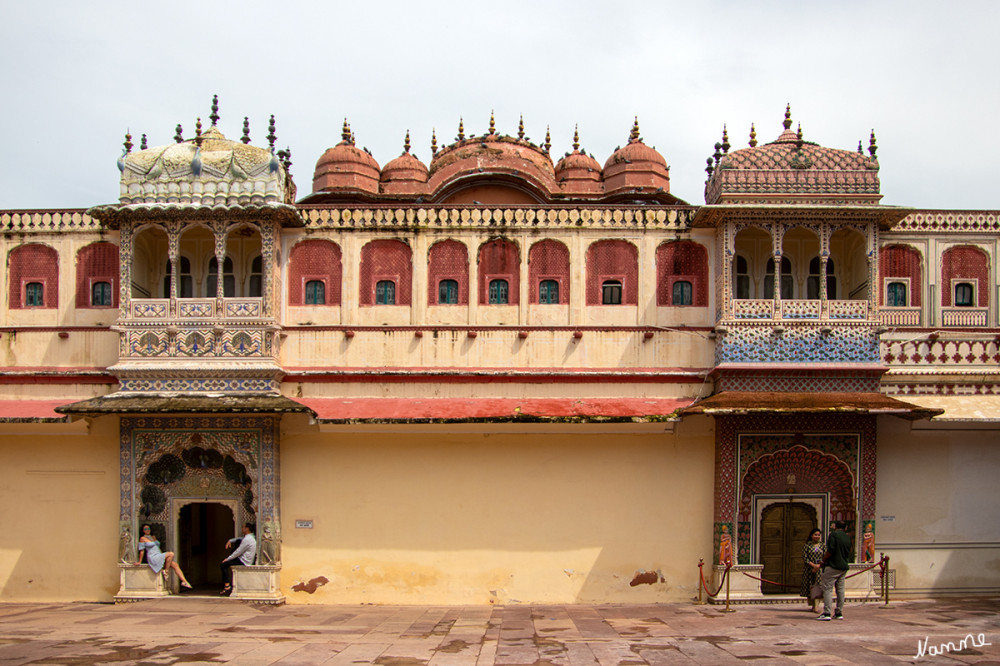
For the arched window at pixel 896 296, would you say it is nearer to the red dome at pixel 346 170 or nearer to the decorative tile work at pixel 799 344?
the decorative tile work at pixel 799 344

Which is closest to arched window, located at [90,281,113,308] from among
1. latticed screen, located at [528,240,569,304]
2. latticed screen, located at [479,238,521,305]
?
latticed screen, located at [479,238,521,305]

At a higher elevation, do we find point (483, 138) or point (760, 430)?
point (483, 138)

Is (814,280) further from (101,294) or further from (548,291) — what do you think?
(101,294)

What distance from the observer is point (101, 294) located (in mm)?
14805

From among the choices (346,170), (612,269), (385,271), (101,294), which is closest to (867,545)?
(612,269)

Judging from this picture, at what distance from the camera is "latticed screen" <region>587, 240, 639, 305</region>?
14.6m

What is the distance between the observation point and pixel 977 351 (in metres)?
14.1

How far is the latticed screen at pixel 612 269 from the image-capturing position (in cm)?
1458

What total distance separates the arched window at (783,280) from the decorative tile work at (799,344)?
131cm

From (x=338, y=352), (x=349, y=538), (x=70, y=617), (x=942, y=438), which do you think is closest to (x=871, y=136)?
(x=942, y=438)

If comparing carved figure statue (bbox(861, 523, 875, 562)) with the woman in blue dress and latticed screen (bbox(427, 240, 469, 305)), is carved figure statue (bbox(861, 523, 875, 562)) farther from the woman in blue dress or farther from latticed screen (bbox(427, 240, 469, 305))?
the woman in blue dress

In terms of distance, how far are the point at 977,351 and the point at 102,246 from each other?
14.8 m

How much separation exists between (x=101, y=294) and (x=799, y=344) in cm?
1169

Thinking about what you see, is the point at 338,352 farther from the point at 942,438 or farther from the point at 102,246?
the point at 942,438
